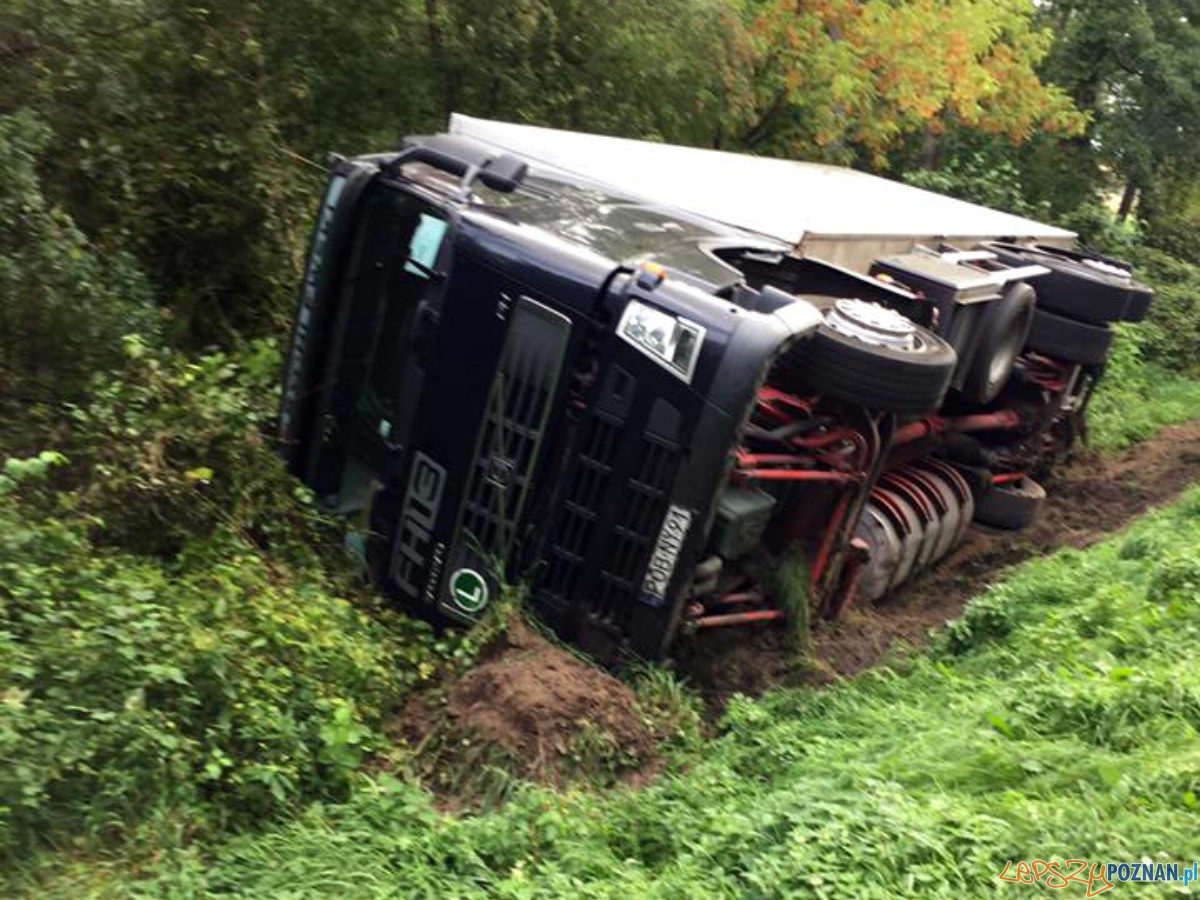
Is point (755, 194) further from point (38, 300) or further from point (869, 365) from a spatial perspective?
point (38, 300)

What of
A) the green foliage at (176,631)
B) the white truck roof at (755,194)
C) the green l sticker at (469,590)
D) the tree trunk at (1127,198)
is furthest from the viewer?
the tree trunk at (1127,198)

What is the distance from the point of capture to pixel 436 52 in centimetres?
968

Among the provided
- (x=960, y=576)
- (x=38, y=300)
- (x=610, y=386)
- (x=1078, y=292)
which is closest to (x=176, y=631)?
(x=610, y=386)

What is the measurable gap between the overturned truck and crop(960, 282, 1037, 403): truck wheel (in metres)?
0.02

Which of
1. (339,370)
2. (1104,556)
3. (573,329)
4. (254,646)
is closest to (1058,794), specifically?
(573,329)

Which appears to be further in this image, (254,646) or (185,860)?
(254,646)

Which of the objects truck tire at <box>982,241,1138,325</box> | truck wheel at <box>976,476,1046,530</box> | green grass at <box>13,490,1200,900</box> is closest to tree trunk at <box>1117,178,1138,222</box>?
truck tire at <box>982,241,1138,325</box>

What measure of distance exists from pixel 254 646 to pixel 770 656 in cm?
222

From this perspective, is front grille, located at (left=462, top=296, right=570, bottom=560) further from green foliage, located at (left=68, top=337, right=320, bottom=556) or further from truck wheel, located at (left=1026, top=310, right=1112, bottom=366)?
truck wheel, located at (left=1026, top=310, right=1112, bottom=366)

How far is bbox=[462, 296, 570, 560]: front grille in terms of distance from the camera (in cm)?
445

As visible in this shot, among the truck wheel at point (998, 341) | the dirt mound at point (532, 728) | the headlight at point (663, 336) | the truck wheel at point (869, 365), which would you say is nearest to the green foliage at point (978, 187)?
the truck wheel at point (998, 341)

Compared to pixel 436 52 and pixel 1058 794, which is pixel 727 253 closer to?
pixel 1058 794

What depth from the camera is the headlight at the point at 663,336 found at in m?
4.19

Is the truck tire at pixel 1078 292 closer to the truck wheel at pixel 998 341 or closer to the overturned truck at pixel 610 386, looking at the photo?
the truck wheel at pixel 998 341
